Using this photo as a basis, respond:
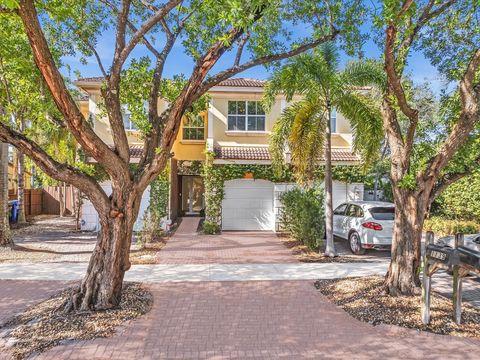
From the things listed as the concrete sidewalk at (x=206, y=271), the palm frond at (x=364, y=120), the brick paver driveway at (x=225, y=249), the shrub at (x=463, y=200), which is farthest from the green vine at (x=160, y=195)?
the shrub at (x=463, y=200)

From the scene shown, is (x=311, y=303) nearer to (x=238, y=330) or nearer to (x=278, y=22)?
(x=238, y=330)

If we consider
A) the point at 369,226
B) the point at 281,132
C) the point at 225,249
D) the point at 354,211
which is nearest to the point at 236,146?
the point at 281,132

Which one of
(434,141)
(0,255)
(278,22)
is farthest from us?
(0,255)

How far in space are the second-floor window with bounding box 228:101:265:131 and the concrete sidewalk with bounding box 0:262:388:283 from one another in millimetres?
9338

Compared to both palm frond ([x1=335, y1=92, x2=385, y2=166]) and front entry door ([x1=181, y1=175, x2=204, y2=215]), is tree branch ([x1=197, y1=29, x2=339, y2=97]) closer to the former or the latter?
palm frond ([x1=335, y1=92, x2=385, y2=166])

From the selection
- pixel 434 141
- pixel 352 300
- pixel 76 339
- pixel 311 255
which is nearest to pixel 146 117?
pixel 76 339

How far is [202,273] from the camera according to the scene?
9.09m

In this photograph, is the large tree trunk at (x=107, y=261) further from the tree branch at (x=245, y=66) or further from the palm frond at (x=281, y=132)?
the palm frond at (x=281, y=132)

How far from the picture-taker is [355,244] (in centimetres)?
1187

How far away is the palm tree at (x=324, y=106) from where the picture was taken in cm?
1040

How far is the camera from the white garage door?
16516 millimetres

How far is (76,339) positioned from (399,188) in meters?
6.15

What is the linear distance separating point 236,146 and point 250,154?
1334mm

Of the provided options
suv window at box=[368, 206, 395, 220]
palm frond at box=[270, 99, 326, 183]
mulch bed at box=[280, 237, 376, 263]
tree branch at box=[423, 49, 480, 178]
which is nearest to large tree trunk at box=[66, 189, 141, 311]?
tree branch at box=[423, 49, 480, 178]
